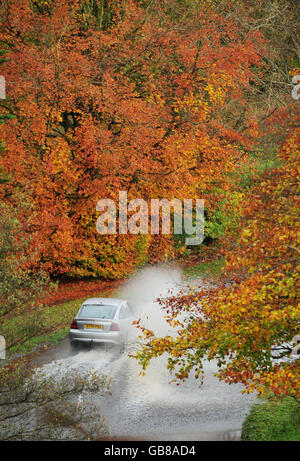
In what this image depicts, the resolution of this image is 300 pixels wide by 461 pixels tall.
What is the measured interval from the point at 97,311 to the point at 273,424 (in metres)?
7.18

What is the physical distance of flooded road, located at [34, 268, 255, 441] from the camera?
11742 millimetres

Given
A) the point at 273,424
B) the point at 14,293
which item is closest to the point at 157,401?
the point at 273,424

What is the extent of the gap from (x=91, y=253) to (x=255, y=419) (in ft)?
51.5

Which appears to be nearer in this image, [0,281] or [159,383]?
[0,281]

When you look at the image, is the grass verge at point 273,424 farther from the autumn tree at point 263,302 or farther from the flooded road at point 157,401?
the autumn tree at point 263,302

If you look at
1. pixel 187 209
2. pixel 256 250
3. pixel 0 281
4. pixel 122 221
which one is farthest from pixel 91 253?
pixel 256 250

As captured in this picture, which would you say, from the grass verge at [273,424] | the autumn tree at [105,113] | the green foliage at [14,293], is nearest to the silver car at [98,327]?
the autumn tree at [105,113]

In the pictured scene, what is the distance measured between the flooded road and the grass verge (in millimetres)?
820

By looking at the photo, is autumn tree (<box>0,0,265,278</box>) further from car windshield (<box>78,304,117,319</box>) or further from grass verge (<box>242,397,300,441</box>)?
grass verge (<box>242,397,300,441</box>)

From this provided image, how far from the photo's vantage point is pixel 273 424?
10.5m

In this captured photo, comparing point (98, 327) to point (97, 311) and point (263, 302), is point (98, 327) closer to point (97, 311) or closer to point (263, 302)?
point (97, 311)

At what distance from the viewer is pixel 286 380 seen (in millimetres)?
7238

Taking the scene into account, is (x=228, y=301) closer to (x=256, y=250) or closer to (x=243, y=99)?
(x=256, y=250)

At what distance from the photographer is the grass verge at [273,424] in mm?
10000
